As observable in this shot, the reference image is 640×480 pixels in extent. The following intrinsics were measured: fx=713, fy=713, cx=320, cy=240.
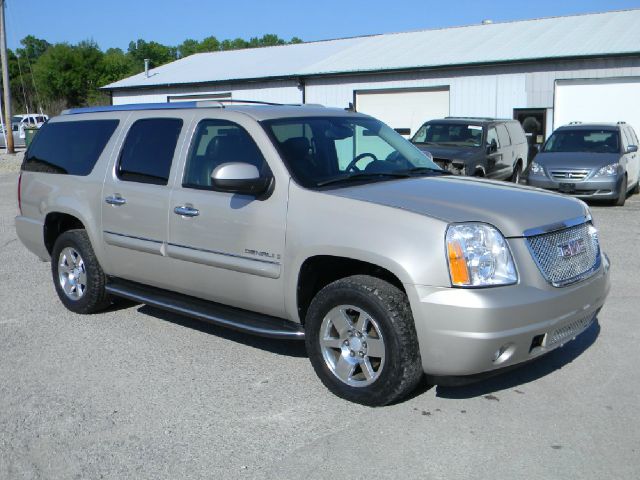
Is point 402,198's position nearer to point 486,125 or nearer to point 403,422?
point 403,422

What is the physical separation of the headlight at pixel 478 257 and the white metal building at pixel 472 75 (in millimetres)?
17219

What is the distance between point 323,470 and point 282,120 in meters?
2.61

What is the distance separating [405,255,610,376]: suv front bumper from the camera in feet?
12.7

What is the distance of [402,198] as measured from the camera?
440cm

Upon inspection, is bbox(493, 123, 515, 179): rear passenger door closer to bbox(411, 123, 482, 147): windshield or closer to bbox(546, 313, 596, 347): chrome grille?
bbox(411, 123, 482, 147): windshield

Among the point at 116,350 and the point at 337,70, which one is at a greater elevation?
the point at 337,70

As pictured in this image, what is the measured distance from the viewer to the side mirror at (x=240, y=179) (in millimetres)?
4648

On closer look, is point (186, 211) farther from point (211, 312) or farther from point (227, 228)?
point (211, 312)

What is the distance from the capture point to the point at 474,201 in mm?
4406

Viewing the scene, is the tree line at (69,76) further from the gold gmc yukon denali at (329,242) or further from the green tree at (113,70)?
the gold gmc yukon denali at (329,242)

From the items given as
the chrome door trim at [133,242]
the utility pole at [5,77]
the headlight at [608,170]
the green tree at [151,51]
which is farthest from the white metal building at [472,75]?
the green tree at [151,51]

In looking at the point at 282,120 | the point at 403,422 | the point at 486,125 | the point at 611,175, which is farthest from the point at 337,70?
the point at 403,422

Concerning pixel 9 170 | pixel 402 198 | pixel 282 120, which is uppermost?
pixel 282 120

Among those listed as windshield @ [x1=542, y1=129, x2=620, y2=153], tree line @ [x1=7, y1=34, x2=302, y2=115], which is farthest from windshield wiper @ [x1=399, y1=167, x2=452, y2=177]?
tree line @ [x1=7, y1=34, x2=302, y2=115]
